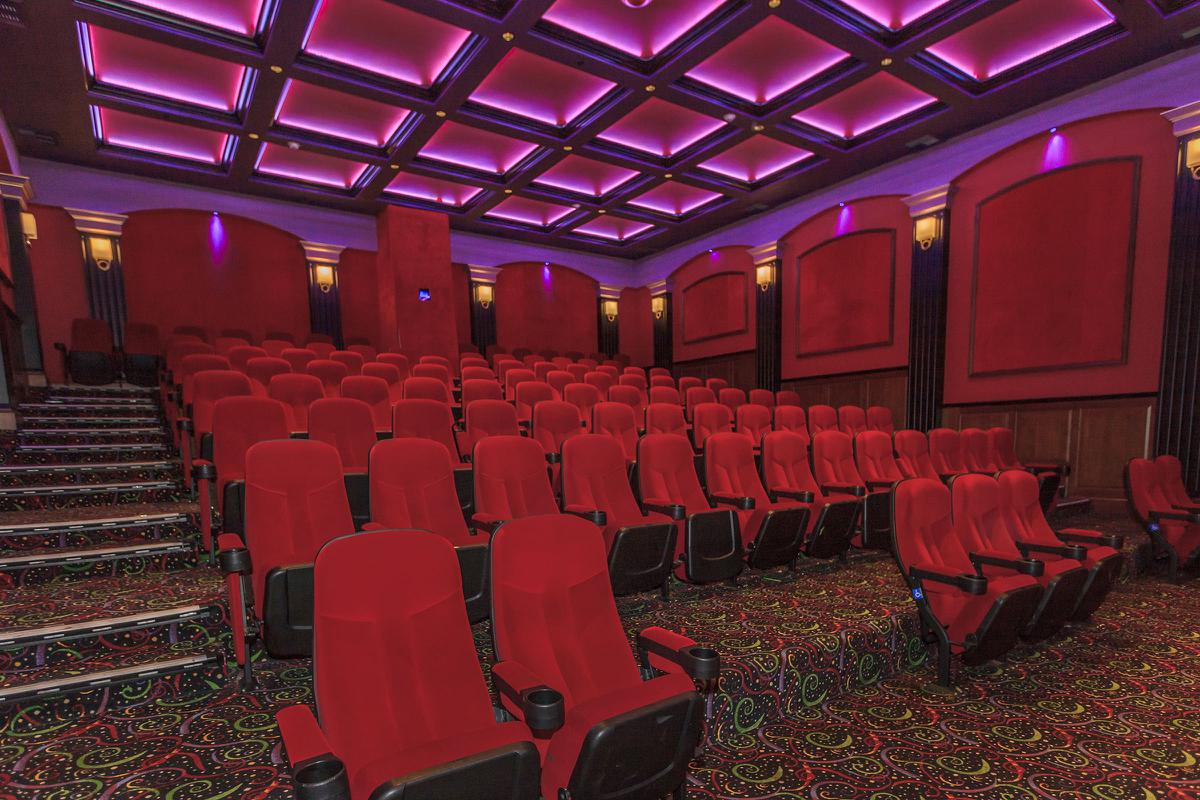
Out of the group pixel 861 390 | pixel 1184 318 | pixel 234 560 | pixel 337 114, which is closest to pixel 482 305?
pixel 337 114

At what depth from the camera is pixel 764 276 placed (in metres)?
8.95

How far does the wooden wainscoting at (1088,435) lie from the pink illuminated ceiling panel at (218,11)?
814 centimetres

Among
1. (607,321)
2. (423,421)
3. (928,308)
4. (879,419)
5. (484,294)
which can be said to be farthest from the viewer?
(607,321)

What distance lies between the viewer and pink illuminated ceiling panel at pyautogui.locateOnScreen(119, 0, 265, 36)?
441cm

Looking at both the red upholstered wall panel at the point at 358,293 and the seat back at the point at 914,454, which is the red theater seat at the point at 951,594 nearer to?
the seat back at the point at 914,454

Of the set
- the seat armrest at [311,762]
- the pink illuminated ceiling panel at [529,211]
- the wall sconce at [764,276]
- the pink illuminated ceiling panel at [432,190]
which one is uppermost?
the pink illuminated ceiling panel at [432,190]

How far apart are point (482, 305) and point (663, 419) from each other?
6.43 m

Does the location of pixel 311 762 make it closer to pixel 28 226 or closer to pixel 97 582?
pixel 97 582

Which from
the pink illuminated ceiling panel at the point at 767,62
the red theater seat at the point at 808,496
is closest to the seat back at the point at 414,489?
the red theater seat at the point at 808,496

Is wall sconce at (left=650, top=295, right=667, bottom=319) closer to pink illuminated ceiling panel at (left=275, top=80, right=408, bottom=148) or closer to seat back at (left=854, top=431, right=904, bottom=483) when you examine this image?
pink illuminated ceiling panel at (left=275, top=80, right=408, bottom=148)

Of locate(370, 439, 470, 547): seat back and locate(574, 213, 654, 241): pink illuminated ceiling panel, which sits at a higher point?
locate(574, 213, 654, 241): pink illuminated ceiling panel

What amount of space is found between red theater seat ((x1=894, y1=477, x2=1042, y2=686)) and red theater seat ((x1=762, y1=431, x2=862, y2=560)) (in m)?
0.60

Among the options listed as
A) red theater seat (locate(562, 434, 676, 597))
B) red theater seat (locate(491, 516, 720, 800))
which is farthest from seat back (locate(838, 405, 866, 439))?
red theater seat (locate(491, 516, 720, 800))

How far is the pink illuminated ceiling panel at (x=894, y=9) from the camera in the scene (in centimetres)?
453
